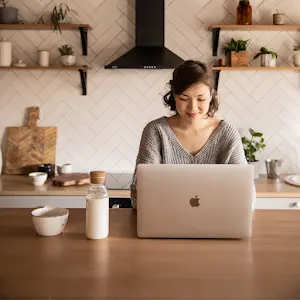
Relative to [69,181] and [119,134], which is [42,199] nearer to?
[69,181]

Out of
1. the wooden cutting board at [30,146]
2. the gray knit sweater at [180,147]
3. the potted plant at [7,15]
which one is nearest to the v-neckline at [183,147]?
the gray knit sweater at [180,147]

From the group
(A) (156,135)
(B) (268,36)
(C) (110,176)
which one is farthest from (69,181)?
(B) (268,36)

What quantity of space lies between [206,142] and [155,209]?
0.65 metres

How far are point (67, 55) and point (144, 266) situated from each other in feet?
7.45

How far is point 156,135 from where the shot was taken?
1.88 metres

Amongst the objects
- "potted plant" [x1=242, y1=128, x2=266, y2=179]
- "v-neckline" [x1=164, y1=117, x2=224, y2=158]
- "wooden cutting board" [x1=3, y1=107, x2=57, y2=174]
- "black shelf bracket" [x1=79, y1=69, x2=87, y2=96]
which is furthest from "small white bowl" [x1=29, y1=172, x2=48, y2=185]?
"potted plant" [x1=242, y1=128, x2=266, y2=179]

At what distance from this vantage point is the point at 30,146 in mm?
3211

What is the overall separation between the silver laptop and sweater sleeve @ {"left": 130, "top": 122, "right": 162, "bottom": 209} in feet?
1.51

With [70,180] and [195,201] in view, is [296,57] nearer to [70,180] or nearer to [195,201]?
[70,180]

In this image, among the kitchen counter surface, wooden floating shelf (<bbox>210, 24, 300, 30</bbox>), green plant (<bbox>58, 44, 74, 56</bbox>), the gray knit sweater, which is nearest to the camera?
the gray knit sweater

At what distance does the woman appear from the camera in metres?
1.71

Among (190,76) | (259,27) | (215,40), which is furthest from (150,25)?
(190,76)

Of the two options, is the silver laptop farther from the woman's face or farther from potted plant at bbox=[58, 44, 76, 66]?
potted plant at bbox=[58, 44, 76, 66]

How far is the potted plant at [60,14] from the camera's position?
120 inches
